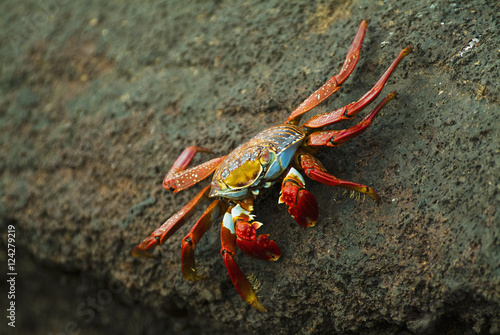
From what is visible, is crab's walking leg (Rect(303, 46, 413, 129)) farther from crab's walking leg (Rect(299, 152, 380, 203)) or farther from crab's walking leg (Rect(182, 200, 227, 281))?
crab's walking leg (Rect(182, 200, 227, 281))

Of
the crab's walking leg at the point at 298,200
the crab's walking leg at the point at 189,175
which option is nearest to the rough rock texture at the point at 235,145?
the crab's walking leg at the point at 298,200

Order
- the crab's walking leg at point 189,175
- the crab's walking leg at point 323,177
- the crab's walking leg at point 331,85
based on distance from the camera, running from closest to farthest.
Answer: the crab's walking leg at point 323,177 < the crab's walking leg at point 331,85 < the crab's walking leg at point 189,175

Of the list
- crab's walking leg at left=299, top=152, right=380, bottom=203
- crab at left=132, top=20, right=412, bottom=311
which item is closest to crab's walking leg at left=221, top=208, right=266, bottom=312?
crab at left=132, top=20, right=412, bottom=311

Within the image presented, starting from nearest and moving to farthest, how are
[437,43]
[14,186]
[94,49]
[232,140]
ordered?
[437,43] → [232,140] → [14,186] → [94,49]

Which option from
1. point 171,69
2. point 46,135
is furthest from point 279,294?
point 46,135

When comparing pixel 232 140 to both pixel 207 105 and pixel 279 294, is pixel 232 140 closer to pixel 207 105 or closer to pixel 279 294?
pixel 207 105

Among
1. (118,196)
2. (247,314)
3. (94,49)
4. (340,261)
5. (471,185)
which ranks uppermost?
(94,49)

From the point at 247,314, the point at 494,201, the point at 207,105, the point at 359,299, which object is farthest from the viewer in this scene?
→ the point at 207,105

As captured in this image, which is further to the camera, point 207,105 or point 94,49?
point 94,49

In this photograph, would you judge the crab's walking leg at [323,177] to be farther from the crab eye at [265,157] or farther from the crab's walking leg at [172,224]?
the crab's walking leg at [172,224]
